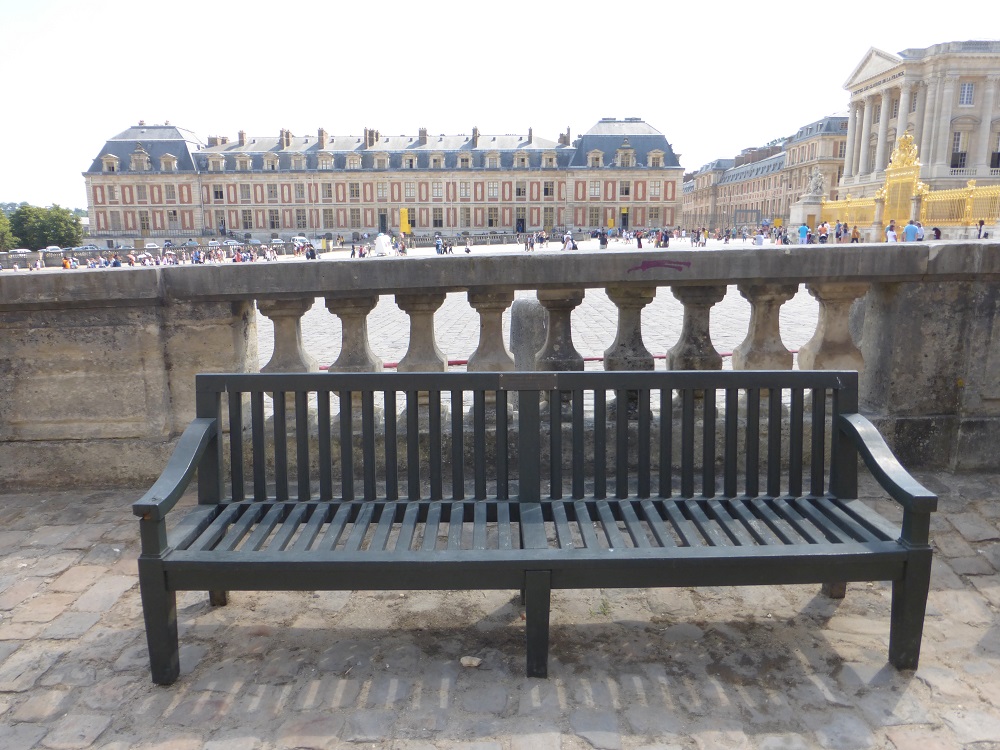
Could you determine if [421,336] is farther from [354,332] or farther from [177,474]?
[177,474]

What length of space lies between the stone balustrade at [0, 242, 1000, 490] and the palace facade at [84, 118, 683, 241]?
84043mm

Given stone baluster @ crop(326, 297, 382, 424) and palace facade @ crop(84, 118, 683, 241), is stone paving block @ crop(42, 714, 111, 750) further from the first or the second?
palace facade @ crop(84, 118, 683, 241)

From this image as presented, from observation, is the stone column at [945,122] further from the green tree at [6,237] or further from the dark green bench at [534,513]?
the green tree at [6,237]

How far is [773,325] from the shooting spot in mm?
3641

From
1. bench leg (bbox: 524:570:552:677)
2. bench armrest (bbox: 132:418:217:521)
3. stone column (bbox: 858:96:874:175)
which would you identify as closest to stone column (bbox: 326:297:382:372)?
bench armrest (bbox: 132:418:217:521)

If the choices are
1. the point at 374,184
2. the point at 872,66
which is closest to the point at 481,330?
the point at 872,66

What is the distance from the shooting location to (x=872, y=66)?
70.1 metres

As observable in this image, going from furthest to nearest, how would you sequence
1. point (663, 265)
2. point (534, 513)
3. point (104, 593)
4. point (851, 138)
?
point (851, 138) → point (663, 265) → point (104, 593) → point (534, 513)

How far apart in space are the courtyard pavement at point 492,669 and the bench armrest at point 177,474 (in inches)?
22.0

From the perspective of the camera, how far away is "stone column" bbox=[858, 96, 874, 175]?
230 feet

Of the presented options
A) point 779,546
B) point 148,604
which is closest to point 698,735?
point 779,546

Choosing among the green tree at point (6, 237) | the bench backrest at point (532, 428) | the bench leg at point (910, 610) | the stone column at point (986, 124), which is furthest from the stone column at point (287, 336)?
the green tree at point (6, 237)

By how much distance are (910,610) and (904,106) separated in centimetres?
7416

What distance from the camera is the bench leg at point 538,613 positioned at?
7.40 ft
